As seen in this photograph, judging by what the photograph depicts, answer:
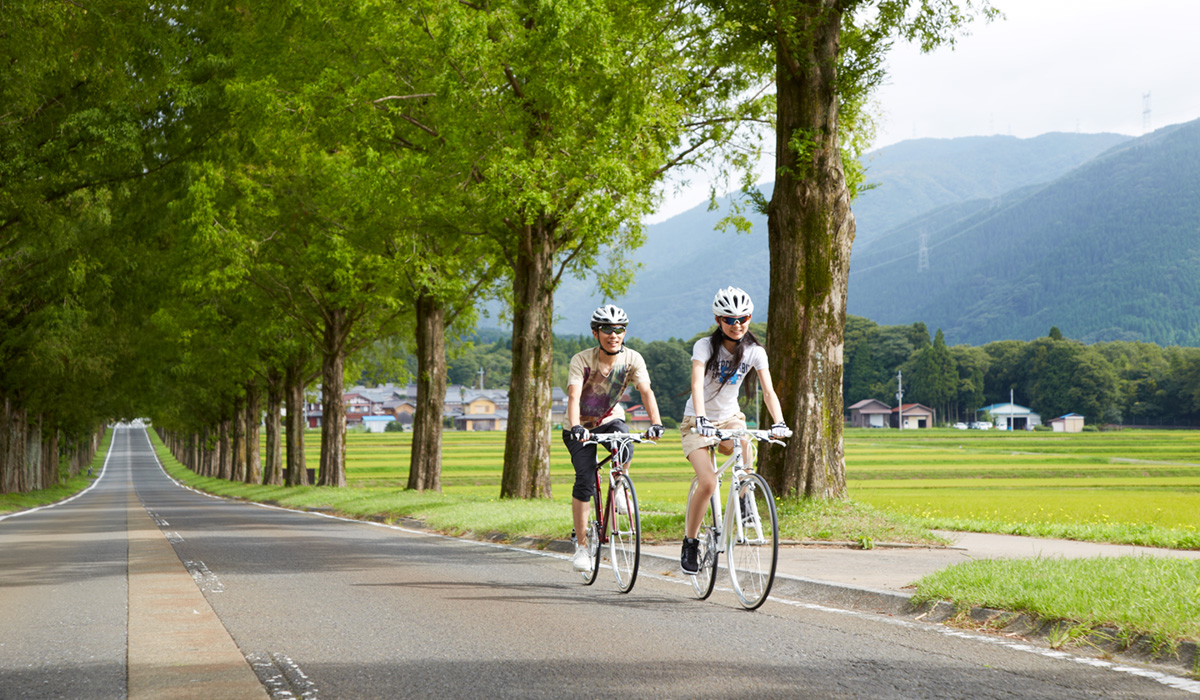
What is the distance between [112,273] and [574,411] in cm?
2396

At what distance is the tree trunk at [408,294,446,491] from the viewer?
27469 millimetres

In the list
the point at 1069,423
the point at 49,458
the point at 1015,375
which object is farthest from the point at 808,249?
the point at 1015,375

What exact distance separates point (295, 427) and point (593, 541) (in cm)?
3302

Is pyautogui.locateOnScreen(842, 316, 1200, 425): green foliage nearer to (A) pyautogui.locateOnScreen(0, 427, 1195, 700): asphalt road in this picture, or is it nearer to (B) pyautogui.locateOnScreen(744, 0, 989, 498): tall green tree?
(B) pyautogui.locateOnScreen(744, 0, 989, 498): tall green tree

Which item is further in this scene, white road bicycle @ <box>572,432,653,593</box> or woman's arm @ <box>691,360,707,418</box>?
white road bicycle @ <box>572,432,653,593</box>

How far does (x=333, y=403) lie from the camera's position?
3400 centimetres

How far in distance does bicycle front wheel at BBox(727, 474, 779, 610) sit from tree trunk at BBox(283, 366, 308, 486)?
3191 centimetres

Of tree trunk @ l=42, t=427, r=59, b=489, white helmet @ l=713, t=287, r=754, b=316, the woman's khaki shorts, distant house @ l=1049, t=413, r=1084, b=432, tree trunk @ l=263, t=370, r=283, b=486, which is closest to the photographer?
white helmet @ l=713, t=287, r=754, b=316

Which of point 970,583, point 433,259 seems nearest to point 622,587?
point 970,583

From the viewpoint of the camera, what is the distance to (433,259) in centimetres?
2408

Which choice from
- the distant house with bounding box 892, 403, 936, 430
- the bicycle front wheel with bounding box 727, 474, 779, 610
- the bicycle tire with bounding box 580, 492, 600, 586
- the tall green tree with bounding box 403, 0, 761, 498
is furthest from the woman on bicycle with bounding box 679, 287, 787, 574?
the distant house with bounding box 892, 403, 936, 430

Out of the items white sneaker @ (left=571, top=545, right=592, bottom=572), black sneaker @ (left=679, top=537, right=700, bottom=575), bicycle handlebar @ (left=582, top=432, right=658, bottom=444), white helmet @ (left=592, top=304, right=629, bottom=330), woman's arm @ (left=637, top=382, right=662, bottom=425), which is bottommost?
white sneaker @ (left=571, top=545, right=592, bottom=572)

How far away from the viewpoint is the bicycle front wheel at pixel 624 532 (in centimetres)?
880

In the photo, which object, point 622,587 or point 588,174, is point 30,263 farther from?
point 622,587
